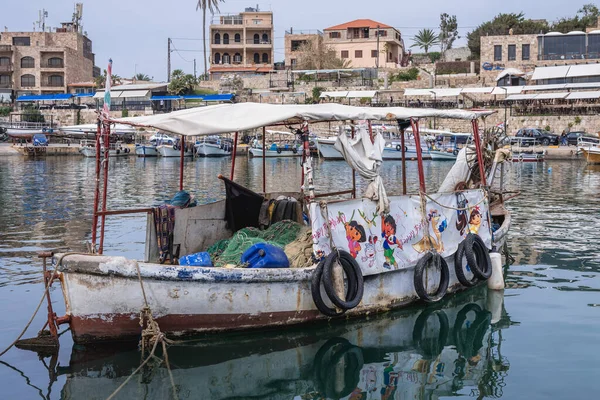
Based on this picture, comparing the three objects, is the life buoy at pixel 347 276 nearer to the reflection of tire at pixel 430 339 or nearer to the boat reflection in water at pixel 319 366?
the boat reflection in water at pixel 319 366

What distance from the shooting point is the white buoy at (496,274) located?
10922 millimetres

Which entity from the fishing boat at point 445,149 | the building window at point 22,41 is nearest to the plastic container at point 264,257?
the fishing boat at point 445,149

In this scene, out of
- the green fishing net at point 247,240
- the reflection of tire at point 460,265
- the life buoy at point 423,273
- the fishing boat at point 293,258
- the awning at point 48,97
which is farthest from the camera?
the awning at point 48,97

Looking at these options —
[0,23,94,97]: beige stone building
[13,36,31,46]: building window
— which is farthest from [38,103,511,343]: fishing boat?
[13,36,31,46]: building window

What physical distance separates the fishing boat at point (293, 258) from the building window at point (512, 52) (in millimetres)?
60412

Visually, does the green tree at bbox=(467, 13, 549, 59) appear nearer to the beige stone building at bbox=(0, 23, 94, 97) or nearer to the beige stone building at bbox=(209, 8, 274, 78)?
the beige stone building at bbox=(209, 8, 274, 78)

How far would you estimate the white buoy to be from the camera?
35.8 feet

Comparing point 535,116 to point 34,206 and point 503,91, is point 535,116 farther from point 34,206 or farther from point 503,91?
point 34,206

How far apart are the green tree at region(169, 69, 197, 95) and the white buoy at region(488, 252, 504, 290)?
61.7m

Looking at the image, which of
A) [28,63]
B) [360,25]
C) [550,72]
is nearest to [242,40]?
[360,25]

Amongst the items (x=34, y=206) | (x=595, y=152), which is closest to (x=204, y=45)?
(x=595, y=152)

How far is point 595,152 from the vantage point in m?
40.3

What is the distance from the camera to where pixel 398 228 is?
9297 mm

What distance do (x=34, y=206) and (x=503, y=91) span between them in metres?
44.4
